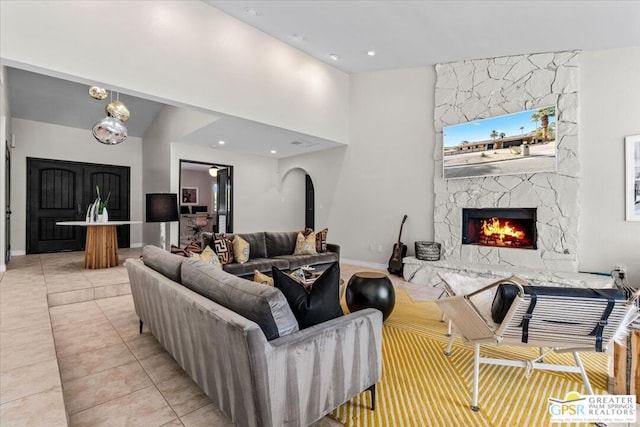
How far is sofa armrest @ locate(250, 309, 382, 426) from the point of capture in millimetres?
1355

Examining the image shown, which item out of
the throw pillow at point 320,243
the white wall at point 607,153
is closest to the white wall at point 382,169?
the throw pillow at point 320,243

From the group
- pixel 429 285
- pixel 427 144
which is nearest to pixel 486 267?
pixel 429 285

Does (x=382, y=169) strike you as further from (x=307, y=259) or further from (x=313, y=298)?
(x=313, y=298)

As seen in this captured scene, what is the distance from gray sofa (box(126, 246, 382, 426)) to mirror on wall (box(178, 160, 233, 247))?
5571 millimetres

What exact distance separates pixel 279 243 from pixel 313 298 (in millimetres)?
3568

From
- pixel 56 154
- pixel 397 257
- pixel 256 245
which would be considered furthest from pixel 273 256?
pixel 56 154

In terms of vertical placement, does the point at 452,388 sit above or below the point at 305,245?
below

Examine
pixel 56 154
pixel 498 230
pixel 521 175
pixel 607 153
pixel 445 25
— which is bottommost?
pixel 498 230

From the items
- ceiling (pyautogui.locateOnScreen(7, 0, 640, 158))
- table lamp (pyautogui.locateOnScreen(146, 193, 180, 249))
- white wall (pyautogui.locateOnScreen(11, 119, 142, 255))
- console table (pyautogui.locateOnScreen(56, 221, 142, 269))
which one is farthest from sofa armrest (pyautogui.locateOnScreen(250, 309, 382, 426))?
white wall (pyautogui.locateOnScreen(11, 119, 142, 255))

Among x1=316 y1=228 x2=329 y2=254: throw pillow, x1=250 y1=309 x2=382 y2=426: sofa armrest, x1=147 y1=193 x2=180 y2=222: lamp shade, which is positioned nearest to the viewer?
x1=250 y1=309 x2=382 y2=426: sofa armrest

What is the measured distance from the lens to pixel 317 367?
1.53 metres

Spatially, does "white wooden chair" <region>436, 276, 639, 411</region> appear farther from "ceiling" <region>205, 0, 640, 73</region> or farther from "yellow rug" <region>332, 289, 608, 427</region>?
"ceiling" <region>205, 0, 640, 73</region>

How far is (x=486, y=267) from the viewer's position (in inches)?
182

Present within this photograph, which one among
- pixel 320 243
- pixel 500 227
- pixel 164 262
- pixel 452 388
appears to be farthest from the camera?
pixel 320 243
